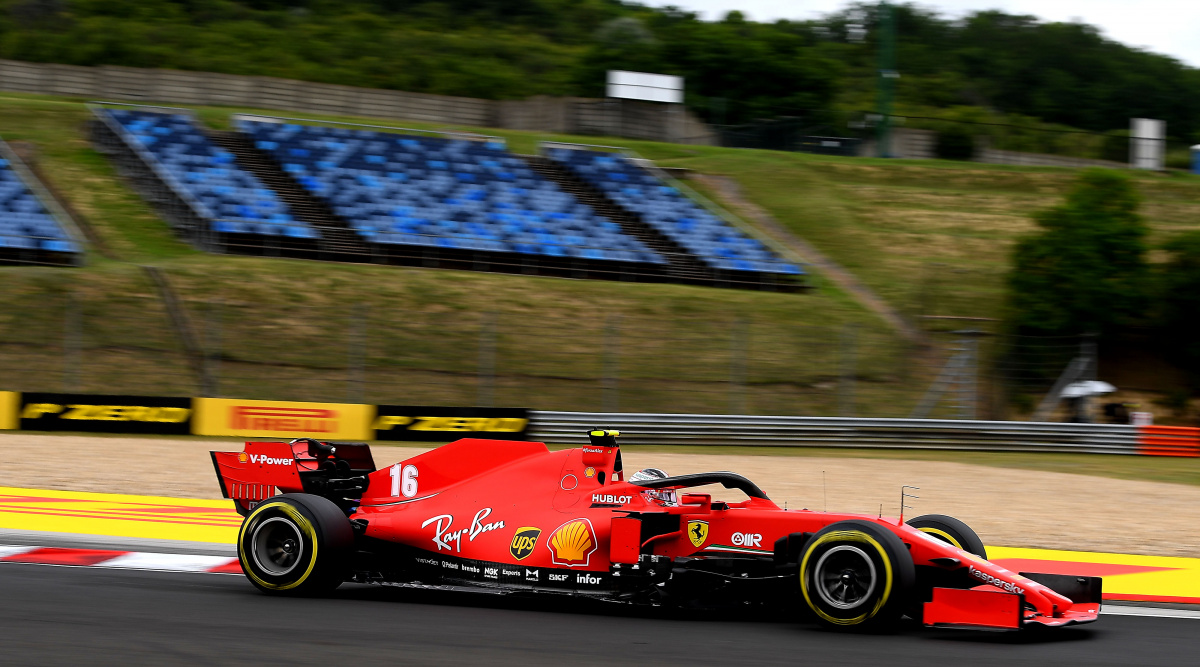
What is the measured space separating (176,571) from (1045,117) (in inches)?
2723

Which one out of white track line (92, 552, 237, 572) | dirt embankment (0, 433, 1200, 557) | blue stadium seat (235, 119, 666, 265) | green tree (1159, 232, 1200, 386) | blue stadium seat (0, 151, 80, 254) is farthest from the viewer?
blue stadium seat (235, 119, 666, 265)

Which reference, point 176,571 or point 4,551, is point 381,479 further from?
point 4,551

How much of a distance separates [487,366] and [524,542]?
14916mm

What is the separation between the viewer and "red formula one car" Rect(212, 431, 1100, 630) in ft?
20.7

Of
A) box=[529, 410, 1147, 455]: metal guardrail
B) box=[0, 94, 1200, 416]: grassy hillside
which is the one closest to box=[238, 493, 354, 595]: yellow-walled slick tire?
box=[529, 410, 1147, 455]: metal guardrail

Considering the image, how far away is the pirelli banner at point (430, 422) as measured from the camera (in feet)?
63.3

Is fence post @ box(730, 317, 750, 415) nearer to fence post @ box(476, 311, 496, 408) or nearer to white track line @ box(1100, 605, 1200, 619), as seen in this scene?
fence post @ box(476, 311, 496, 408)

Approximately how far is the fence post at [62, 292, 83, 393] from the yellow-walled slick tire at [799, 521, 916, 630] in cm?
1743

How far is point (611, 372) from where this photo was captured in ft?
72.0

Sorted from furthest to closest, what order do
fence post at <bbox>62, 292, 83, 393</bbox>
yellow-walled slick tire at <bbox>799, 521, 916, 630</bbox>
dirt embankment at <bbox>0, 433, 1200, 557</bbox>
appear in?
fence post at <bbox>62, 292, 83, 393</bbox>, dirt embankment at <bbox>0, 433, 1200, 557</bbox>, yellow-walled slick tire at <bbox>799, 521, 916, 630</bbox>

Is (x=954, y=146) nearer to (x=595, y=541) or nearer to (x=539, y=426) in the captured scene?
(x=539, y=426)

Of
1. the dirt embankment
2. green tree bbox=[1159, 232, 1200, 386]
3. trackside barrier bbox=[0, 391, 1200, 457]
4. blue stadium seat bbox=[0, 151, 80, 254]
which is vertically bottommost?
the dirt embankment

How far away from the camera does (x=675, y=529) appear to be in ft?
Result: 22.8

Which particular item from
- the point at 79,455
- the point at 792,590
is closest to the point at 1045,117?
the point at 79,455
